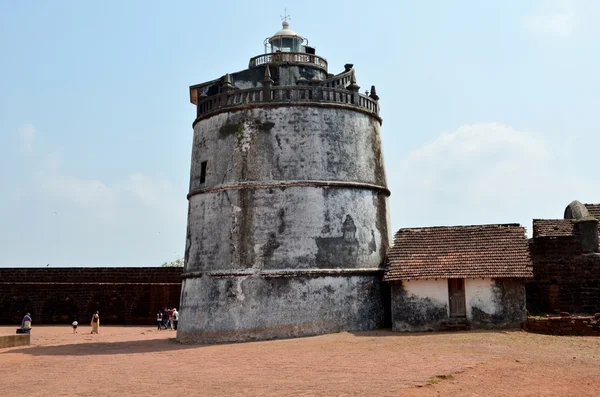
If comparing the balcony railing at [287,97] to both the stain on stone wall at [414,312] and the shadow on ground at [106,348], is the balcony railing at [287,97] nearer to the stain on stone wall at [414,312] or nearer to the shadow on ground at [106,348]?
the stain on stone wall at [414,312]

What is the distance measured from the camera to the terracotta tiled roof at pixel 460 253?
1497 cm

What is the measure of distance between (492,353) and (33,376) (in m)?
8.33

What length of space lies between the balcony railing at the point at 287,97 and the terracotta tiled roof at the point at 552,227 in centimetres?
530

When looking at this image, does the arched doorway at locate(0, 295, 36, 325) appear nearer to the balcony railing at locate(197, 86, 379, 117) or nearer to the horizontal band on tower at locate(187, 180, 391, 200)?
the horizontal band on tower at locate(187, 180, 391, 200)

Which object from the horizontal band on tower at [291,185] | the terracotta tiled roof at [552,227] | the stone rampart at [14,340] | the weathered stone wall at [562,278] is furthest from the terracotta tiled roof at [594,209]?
the stone rampart at [14,340]

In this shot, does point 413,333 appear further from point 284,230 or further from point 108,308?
point 108,308

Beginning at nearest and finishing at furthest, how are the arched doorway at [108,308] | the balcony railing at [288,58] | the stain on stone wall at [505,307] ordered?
the stain on stone wall at [505,307]
the balcony railing at [288,58]
the arched doorway at [108,308]

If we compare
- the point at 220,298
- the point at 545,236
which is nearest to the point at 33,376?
the point at 220,298

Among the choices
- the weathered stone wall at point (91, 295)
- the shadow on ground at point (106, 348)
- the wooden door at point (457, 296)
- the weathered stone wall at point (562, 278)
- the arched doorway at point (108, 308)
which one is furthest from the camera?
the arched doorway at point (108, 308)

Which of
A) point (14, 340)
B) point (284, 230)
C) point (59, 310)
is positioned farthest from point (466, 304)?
point (59, 310)

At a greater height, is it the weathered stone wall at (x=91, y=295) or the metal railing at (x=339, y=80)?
the metal railing at (x=339, y=80)

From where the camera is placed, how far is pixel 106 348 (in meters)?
16.7

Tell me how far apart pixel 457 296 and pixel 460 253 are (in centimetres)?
114

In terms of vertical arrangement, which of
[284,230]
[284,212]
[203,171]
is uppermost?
[203,171]
